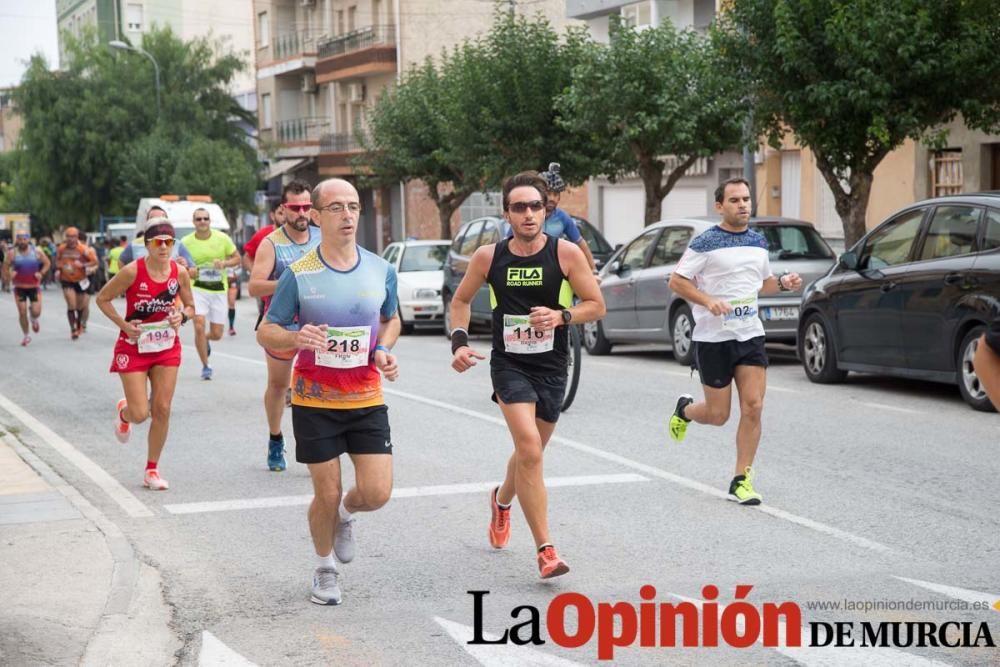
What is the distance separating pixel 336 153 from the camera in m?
52.2

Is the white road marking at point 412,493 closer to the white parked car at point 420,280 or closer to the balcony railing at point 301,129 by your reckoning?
the white parked car at point 420,280

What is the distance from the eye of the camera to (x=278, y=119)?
59281mm

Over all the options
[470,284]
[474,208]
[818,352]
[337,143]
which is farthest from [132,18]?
[470,284]

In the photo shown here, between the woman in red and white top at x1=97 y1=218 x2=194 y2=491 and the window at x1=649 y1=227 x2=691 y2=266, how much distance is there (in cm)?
826

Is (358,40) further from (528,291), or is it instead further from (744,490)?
(528,291)

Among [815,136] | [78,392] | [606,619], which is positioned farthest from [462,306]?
[815,136]

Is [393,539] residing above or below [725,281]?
below

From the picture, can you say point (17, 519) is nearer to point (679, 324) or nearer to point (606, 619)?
point (606, 619)

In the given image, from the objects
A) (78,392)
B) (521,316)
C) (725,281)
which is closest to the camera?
(521,316)

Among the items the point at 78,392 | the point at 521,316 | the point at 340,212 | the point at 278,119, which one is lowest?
the point at 78,392

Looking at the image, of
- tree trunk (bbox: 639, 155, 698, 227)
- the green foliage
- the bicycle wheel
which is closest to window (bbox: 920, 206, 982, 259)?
the bicycle wheel

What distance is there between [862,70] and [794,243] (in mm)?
2519

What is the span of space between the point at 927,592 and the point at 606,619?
1.37 metres

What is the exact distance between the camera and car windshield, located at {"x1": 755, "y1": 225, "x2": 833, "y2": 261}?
16781mm
